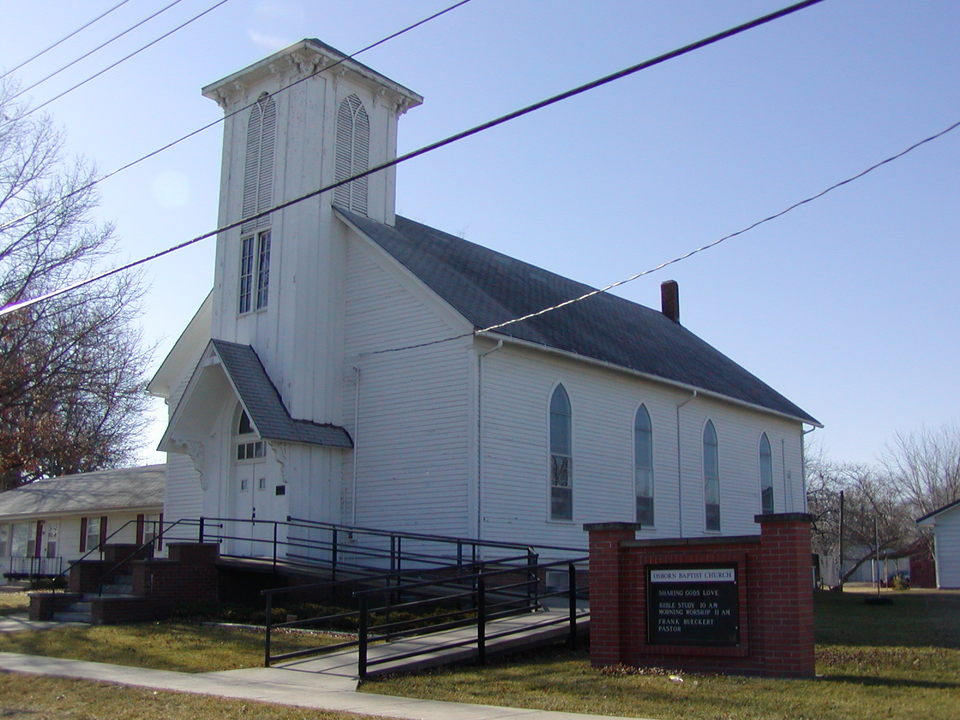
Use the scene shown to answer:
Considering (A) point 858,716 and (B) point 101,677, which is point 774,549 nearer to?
(A) point 858,716

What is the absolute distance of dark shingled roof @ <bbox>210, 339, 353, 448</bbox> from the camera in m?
22.4

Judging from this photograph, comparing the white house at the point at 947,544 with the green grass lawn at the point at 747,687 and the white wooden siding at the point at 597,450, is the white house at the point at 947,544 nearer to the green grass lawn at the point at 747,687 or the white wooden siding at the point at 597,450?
the white wooden siding at the point at 597,450

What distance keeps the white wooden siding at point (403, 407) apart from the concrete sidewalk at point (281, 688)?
8108mm

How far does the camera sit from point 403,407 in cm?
2300

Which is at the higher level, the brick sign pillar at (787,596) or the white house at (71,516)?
the white house at (71,516)

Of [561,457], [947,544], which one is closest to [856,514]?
[947,544]

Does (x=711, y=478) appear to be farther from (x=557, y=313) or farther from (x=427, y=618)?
(x=427, y=618)

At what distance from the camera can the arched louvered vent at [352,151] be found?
25.6m

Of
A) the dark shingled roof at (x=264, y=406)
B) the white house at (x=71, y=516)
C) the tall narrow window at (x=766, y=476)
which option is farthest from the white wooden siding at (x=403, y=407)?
the white house at (x=71, y=516)

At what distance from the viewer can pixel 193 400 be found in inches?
971

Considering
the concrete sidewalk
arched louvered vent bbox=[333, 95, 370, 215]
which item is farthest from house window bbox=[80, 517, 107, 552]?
the concrete sidewalk

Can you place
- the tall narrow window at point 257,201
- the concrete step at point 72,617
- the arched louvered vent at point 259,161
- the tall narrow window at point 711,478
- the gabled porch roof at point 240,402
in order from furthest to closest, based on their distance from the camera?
the tall narrow window at point 711,478 < the arched louvered vent at point 259,161 < the tall narrow window at point 257,201 < the gabled porch roof at point 240,402 < the concrete step at point 72,617

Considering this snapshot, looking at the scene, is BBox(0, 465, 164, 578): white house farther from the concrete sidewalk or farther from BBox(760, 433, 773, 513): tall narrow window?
the concrete sidewalk

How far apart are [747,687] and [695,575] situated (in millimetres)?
1765
